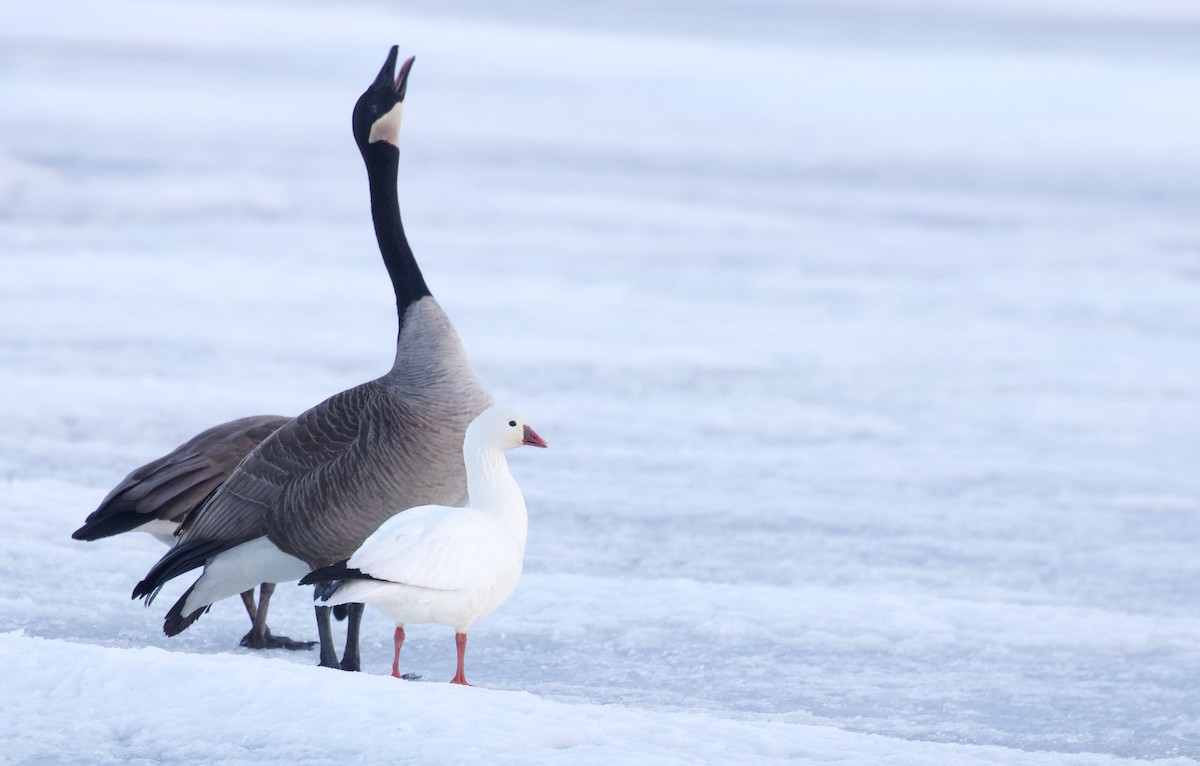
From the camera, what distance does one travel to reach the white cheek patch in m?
5.02

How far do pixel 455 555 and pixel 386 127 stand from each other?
1.88 m

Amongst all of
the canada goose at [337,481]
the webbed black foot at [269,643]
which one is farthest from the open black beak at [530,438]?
the webbed black foot at [269,643]

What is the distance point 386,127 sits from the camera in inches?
199

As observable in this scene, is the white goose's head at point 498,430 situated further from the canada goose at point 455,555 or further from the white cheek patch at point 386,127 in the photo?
the white cheek patch at point 386,127

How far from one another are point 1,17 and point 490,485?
48886 mm

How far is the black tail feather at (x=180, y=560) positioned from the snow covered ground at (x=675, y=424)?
10.0 inches

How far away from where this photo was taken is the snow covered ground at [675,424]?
3.54 m

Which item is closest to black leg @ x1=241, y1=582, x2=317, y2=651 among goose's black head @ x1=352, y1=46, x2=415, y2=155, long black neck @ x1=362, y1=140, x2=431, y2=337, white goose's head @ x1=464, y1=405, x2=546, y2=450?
long black neck @ x1=362, y1=140, x2=431, y2=337

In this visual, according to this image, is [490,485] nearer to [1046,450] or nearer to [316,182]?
[1046,450]

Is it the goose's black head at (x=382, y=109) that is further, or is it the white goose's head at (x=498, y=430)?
the goose's black head at (x=382, y=109)

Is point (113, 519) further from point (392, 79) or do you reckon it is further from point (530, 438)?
point (392, 79)

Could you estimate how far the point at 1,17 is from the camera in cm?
4800

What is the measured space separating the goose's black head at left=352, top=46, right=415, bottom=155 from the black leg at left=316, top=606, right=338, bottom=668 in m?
1.58

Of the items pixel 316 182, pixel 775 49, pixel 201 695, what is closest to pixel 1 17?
pixel 775 49
